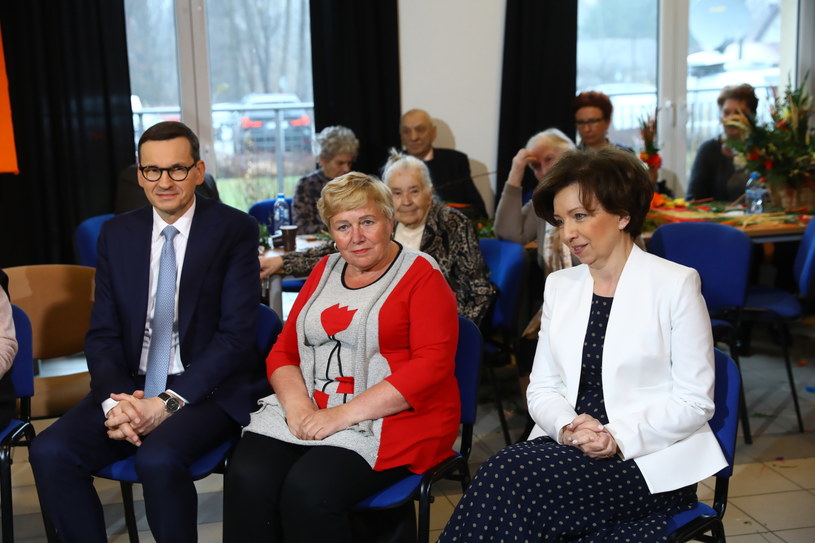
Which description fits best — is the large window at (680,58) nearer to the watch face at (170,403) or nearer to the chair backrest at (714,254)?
the chair backrest at (714,254)

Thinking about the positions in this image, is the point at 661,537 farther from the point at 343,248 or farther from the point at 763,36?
the point at 763,36

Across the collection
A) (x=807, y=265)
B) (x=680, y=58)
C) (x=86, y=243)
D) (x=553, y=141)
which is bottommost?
(x=807, y=265)

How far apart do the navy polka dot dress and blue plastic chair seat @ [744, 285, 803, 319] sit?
2.20 metres

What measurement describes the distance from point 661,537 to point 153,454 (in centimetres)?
131

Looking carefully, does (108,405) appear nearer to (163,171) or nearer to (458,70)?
(163,171)

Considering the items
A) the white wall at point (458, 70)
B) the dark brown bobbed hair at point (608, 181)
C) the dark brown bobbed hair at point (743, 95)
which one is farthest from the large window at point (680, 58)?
the dark brown bobbed hair at point (608, 181)

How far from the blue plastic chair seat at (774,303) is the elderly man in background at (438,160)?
1.94 meters

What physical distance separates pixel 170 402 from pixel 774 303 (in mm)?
2861

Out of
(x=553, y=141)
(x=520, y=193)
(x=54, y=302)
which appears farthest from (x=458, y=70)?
(x=54, y=302)

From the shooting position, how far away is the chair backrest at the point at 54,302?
3326 mm

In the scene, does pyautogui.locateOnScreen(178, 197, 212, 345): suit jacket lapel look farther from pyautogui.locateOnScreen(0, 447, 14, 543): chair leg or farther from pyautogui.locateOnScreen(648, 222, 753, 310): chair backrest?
pyautogui.locateOnScreen(648, 222, 753, 310): chair backrest

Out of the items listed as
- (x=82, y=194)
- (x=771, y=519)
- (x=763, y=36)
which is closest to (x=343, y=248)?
(x=771, y=519)

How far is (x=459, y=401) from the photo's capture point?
2.54 metres

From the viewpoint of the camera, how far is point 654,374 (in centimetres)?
218
